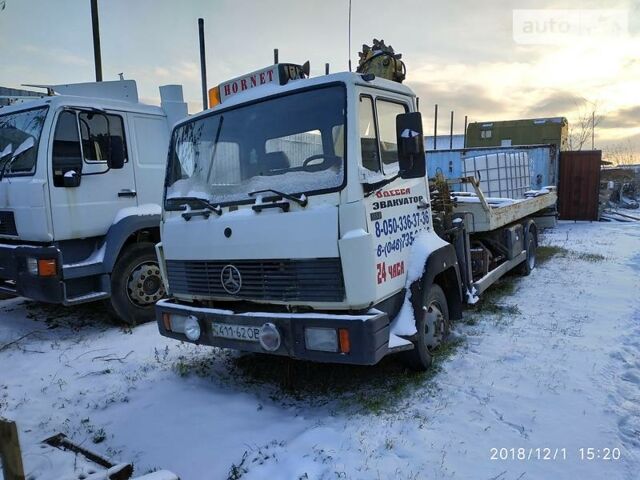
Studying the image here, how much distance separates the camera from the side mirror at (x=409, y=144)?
3.23m

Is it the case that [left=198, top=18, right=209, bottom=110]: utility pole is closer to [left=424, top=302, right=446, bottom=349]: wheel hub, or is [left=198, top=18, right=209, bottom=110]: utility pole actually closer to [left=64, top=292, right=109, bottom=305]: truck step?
[left=64, top=292, right=109, bottom=305]: truck step

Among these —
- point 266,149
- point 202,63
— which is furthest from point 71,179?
point 202,63

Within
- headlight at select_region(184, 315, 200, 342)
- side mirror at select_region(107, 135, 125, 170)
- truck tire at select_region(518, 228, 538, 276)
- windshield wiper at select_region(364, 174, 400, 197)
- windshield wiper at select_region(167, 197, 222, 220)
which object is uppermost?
side mirror at select_region(107, 135, 125, 170)

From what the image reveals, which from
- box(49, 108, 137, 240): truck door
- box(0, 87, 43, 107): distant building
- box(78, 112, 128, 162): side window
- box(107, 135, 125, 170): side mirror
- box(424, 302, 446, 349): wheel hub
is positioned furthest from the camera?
box(0, 87, 43, 107): distant building

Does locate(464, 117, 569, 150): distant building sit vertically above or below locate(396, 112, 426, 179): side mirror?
above

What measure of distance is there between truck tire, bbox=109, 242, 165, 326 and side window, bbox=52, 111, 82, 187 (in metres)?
1.08

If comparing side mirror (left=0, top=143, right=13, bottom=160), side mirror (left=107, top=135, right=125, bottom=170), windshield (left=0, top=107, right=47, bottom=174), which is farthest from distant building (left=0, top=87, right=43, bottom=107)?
side mirror (left=107, top=135, right=125, bottom=170)

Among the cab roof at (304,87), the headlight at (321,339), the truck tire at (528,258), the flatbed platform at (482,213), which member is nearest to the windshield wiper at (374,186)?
the cab roof at (304,87)

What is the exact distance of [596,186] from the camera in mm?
15195

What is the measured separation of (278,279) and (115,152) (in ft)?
10.4

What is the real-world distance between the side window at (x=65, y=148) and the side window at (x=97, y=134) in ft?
0.26

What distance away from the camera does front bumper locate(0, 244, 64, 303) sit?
4758 millimetres

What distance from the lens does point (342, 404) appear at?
3.45 metres

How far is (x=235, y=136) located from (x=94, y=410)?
92.7 inches
